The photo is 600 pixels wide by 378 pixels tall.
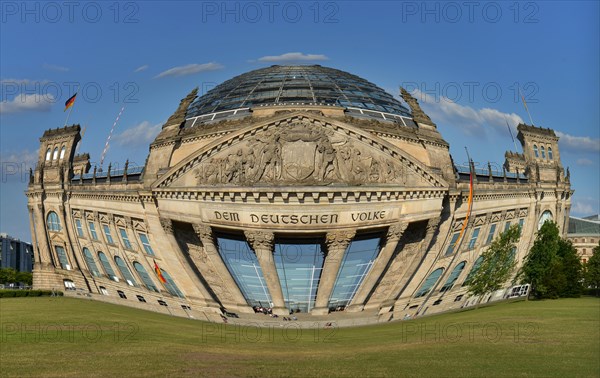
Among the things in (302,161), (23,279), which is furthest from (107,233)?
(23,279)

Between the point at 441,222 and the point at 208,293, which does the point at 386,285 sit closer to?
the point at 441,222

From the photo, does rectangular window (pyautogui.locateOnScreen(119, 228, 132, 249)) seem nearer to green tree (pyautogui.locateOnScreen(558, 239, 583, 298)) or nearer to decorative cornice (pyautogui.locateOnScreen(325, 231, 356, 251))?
decorative cornice (pyautogui.locateOnScreen(325, 231, 356, 251))

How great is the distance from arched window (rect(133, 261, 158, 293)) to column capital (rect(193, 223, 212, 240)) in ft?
46.6

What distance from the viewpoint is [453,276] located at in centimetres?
6556

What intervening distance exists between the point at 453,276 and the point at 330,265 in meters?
20.6

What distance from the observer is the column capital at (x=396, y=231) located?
52.6m

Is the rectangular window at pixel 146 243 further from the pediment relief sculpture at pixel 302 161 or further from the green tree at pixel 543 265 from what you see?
the green tree at pixel 543 265

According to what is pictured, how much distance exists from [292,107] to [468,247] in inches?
1053

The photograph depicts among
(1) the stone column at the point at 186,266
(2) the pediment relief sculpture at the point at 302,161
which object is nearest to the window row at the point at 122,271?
(1) the stone column at the point at 186,266

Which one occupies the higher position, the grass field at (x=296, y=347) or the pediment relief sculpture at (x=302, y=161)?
the pediment relief sculpture at (x=302, y=161)

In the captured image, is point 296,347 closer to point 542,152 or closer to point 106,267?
point 106,267

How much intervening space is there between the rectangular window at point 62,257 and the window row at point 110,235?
712 cm

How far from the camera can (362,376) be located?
23156mm

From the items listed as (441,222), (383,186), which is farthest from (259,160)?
(441,222)
